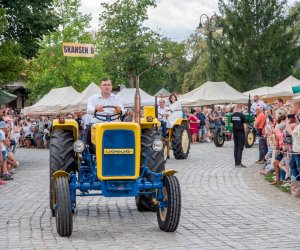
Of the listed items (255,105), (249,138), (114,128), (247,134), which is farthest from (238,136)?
(114,128)

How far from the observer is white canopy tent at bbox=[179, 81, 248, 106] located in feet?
119

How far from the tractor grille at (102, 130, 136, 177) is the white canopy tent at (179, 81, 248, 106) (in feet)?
89.1

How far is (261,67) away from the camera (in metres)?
62.2

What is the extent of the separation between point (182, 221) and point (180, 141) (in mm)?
12101

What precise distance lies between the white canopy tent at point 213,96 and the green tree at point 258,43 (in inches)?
954

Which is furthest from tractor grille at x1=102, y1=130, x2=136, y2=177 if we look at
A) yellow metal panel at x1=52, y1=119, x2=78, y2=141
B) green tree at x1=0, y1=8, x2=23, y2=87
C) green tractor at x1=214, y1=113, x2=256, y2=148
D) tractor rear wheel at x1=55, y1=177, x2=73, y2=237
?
green tractor at x1=214, y1=113, x2=256, y2=148

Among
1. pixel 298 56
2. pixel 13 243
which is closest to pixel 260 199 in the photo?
pixel 13 243

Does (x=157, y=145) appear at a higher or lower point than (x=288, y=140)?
higher

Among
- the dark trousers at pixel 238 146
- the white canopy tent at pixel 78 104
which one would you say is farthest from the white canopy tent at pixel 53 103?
the dark trousers at pixel 238 146

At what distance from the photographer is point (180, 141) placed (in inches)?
859

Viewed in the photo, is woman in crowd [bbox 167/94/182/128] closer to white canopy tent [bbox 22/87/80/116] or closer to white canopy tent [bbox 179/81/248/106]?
white canopy tent [bbox 22/87/80/116]

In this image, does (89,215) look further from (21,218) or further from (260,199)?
(260,199)

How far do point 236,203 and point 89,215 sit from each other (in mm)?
2689

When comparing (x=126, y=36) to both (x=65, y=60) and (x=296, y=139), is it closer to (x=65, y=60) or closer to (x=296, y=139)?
(x=65, y=60)
